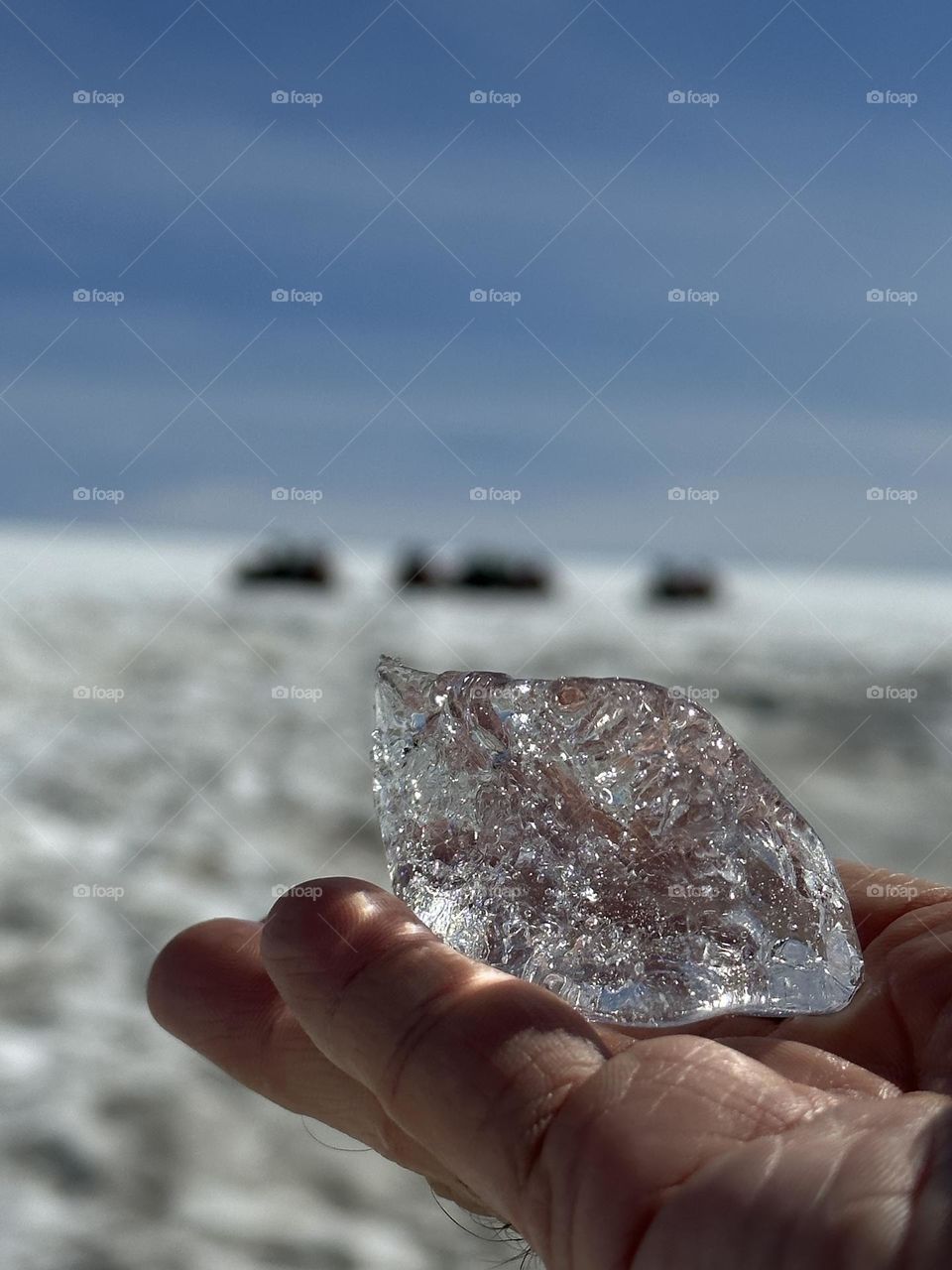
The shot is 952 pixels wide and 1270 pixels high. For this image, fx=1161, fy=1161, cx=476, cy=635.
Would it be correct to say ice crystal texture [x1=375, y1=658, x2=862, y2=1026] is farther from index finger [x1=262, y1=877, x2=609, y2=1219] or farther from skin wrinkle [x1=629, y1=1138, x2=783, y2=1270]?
skin wrinkle [x1=629, y1=1138, x2=783, y2=1270]

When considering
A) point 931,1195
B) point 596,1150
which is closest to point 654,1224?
point 596,1150

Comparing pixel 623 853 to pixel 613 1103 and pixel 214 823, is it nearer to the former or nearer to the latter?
pixel 613 1103

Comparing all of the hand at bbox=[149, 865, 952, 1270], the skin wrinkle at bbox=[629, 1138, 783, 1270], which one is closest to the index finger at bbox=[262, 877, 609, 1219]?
the hand at bbox=[149, 865, 952, 1270]

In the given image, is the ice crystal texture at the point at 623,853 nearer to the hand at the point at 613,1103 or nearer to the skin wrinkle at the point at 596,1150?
the hand at the point at 613,1103

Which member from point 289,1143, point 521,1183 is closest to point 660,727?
point 521,1183

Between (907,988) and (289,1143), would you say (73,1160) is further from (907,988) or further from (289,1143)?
(907,988)
